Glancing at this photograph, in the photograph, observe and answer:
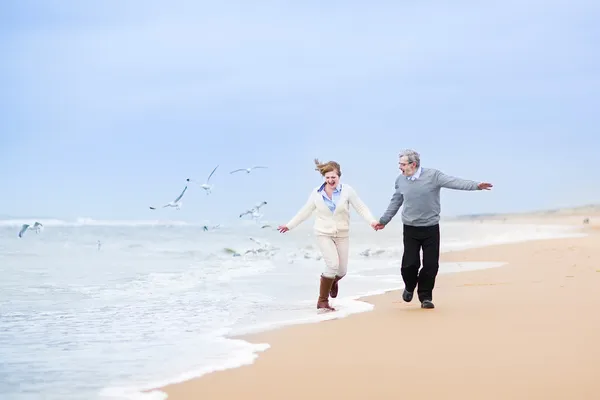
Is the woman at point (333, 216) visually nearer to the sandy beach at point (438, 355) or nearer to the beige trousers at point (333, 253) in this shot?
the beige trousers at point (333, 253)

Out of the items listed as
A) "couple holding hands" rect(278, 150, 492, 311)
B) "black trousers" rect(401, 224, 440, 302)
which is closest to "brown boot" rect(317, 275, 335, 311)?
"couple holding hands" rect(278, 150, 492, 311)

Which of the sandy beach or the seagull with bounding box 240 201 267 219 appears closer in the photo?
the sandy beach

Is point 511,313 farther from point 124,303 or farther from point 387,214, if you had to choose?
point 124,303

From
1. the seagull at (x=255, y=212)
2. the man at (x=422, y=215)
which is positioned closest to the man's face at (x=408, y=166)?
the man at (x=422, y=215)

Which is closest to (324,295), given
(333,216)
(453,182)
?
(333,216)

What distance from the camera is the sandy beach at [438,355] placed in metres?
4.45

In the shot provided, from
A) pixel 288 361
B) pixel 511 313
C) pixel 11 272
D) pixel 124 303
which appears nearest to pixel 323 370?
pixel 288 361

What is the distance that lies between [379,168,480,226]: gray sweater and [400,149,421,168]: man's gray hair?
0.13 m

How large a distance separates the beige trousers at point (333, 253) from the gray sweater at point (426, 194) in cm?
72

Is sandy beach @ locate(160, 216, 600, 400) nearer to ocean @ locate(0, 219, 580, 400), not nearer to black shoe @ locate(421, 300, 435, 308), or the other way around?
black shoe @ locate(421, 300, 435, 308)

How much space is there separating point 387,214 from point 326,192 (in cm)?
Answer: 68

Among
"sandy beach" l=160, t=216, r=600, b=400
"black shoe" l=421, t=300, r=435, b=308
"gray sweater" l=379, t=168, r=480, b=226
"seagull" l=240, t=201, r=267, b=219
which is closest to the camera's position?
"sandy beach" l=160, t=216, r=600, b=400

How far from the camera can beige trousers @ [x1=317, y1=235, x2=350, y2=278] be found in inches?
328

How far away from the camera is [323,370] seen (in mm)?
4965
